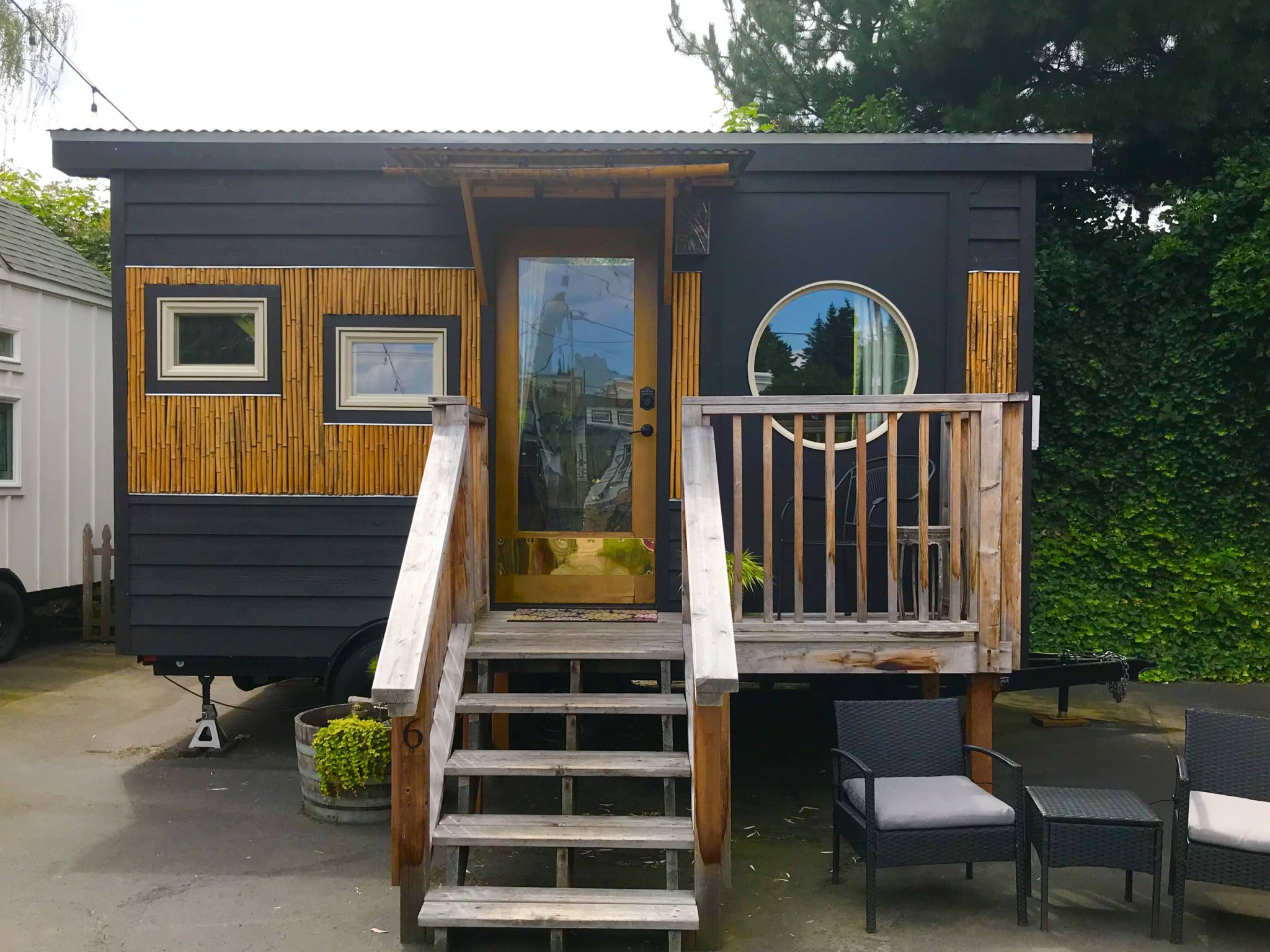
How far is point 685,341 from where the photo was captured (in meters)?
5.19

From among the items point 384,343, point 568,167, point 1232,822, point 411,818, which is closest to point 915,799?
point 1232,822

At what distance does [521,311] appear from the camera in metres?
5.34

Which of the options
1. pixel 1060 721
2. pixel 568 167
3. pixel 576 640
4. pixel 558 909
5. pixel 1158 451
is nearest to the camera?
pixel 558 909

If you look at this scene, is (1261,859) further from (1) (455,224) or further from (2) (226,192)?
(2) (226,192)

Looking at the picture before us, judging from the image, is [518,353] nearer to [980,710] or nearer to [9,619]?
[980,710]

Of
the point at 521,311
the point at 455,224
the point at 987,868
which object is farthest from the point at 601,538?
the point at 987,868

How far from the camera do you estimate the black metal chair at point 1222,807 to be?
341 centimetres

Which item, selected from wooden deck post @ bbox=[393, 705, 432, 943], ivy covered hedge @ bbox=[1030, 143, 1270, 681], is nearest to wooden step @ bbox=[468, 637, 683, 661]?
wooden deck post @ bbox=[393, 705, 432, 943]

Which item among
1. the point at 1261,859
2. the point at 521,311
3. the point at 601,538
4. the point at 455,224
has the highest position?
the point at 455,224

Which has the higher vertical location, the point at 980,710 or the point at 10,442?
the point at 10,442

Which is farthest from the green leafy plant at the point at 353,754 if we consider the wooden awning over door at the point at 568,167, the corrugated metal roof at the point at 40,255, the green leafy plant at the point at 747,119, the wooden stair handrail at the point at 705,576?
the green leafy plant at the point at 747,119

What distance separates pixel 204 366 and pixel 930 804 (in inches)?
158

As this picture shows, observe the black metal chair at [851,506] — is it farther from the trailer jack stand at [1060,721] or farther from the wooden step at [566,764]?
the trailer jack stand at [1060,721]

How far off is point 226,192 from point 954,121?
6666mm
